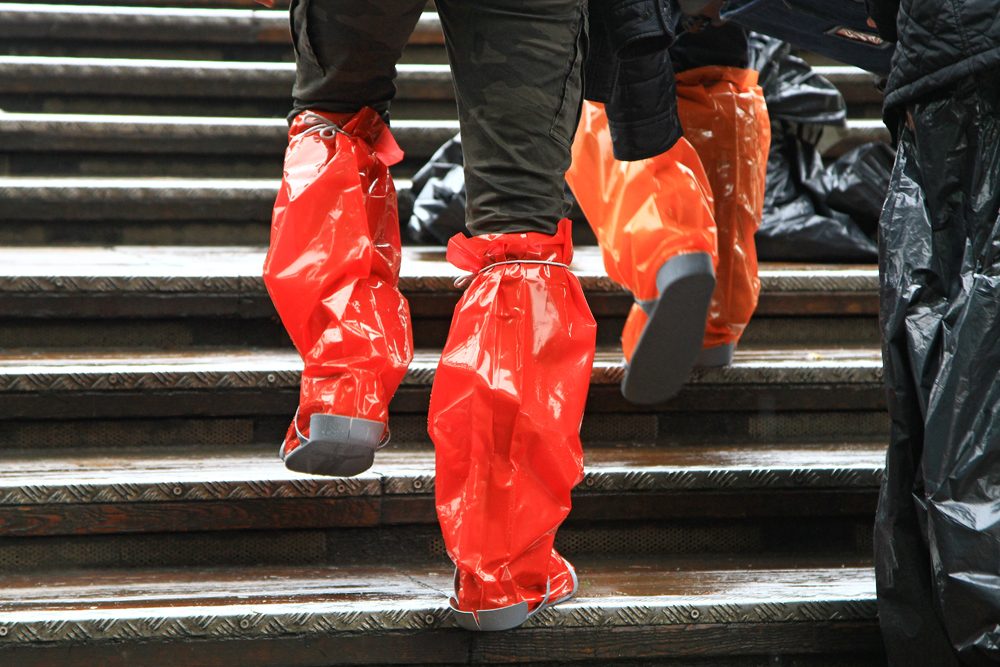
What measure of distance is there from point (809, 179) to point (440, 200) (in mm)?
1082

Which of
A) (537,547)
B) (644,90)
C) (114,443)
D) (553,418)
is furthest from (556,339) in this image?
(114,443)

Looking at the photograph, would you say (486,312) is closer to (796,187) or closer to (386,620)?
(386,620)

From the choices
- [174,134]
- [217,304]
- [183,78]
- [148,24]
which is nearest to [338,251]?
[217,304]

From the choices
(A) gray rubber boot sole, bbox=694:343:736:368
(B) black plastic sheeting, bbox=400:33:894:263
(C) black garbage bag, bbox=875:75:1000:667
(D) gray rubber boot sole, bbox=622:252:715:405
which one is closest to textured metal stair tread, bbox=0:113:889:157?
(B) black plastic sheeting, bbox=400:33:894:263

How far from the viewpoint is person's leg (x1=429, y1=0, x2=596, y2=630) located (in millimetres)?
1038

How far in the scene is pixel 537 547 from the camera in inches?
42.6

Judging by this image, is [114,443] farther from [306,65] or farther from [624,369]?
[624,369]

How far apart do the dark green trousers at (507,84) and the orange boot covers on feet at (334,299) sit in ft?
0.53

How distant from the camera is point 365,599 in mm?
1236

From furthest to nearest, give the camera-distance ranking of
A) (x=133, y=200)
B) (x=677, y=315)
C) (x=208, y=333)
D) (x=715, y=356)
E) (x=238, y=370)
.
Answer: (x=133, y=200) → (x=208, y=333) → (x=715, y=356) → (x=238, y=370) → (x=677, y=315)

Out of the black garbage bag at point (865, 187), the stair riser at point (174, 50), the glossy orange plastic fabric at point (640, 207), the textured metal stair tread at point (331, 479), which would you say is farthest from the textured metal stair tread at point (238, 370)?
the stair riser at point (174, 50)

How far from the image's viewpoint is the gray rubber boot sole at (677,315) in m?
1.42

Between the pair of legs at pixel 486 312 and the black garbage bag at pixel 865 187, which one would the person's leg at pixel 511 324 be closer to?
the pair of legs at pixel 486 312

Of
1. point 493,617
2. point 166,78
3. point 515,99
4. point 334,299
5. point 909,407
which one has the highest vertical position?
point 515,99
